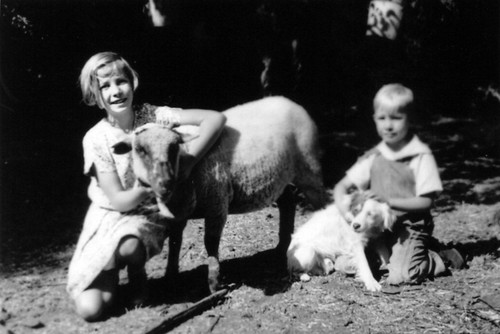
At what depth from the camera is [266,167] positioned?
3336 millimetres

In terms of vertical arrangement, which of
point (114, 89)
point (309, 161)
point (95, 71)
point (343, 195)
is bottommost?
point (343, 195)

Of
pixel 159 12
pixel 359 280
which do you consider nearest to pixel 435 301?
pixel 359 280

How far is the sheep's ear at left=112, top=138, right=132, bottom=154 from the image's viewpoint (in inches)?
103

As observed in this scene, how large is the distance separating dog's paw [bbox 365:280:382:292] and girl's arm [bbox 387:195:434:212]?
20.7 inches

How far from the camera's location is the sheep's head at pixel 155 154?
2.52 m

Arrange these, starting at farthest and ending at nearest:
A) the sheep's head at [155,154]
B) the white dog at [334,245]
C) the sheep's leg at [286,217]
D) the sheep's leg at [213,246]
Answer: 1. the sheep's leg at [286,217]
2. the sheep's leg at [213,246]
3. the white dog at [334,245]
4. the sheep's head at [155,154]

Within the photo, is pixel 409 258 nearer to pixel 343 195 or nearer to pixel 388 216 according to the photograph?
pixel 388 216

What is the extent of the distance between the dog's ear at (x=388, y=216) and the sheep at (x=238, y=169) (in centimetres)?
74

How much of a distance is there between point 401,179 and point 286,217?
108 centimetres

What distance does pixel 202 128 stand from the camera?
2984 mm

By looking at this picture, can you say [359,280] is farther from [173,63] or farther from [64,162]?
[64,162]

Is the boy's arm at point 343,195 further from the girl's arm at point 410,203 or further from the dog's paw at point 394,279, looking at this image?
the dog's paw at point 394,279

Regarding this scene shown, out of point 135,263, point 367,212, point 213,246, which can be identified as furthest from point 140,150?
point 367,212

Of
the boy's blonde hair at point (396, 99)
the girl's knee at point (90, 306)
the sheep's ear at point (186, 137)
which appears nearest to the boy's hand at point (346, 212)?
the boy's blonde hair at point (396, 99)
